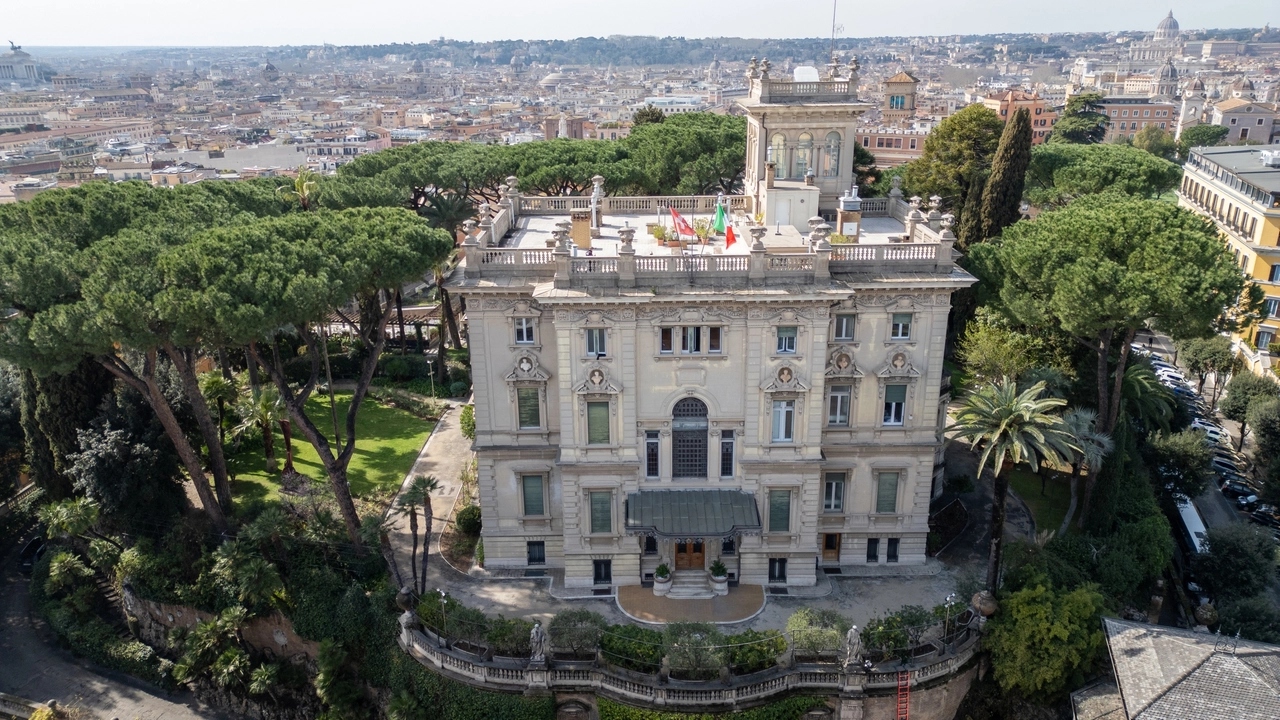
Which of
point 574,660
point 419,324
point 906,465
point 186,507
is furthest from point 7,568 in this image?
point 906,465

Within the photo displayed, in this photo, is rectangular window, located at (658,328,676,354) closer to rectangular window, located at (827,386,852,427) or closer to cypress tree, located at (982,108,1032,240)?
rectangular window, located at (827,386,852,427)

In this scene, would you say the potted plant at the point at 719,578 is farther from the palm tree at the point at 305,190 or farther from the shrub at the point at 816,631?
the palm tree at the point at 305,190

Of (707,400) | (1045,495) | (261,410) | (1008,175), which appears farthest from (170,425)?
(1008,175)

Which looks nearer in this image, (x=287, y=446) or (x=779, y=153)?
(x=779, y=153)

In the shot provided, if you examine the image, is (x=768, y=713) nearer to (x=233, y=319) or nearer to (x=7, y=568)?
(x=233, y=319)

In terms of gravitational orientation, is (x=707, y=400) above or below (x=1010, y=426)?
below

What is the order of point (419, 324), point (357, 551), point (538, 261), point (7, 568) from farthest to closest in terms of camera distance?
point (419, 324)
point (7, 568)
point (357, 551)
point (538, 261)

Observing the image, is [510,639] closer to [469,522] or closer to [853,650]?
[469,522]
